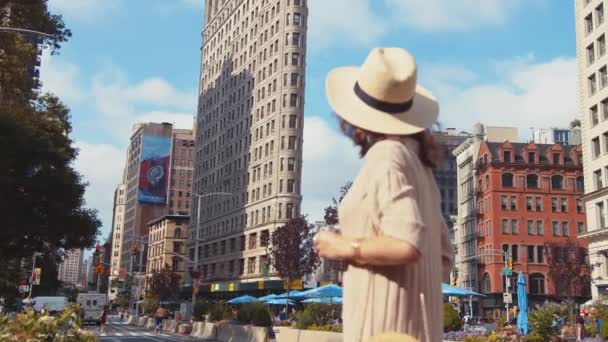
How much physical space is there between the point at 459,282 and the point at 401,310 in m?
87.3

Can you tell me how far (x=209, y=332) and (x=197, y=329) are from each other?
2.75 meters

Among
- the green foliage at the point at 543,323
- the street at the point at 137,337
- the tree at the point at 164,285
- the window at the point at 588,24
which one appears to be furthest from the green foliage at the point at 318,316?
the tree at the point at 164,285

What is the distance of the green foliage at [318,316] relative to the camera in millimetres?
23391

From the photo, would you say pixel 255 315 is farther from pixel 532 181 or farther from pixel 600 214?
pixel 532 181

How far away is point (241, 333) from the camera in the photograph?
28.3 meters

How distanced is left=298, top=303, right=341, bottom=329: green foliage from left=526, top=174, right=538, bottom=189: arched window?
5952cm

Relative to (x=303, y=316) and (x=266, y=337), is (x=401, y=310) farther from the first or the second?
(x=266, y=337)

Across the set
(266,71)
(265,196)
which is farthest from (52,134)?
(266,71)

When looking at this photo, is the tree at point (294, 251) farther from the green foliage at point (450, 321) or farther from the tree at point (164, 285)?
the green foliage at point (450, 321)

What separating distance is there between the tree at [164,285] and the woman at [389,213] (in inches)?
3576

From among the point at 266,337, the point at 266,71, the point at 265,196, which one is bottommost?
the point at 266,337

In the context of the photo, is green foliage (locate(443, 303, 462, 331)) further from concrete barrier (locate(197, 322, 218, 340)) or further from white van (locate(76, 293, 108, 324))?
white van (locate(76, 293, 108, 324))

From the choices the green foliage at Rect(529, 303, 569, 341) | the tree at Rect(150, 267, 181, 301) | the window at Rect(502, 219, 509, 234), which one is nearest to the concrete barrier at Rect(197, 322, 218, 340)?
the green foliage at Rect(529, 303, 569, 341)

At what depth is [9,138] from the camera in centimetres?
2217
